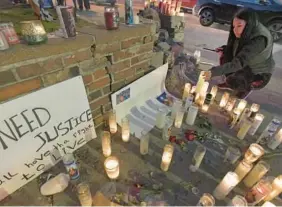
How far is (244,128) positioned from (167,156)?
787 mm

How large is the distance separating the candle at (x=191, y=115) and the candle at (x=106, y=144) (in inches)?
30.5

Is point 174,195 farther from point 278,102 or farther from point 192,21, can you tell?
point 192,21

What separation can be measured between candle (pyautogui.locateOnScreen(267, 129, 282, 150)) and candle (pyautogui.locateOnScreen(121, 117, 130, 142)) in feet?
3.94

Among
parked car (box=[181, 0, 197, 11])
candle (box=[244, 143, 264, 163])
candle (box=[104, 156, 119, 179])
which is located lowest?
candle (box=[104, 156, 119, 179])

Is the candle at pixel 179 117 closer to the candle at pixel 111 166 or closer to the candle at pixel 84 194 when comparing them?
the candle at pixel 111 166

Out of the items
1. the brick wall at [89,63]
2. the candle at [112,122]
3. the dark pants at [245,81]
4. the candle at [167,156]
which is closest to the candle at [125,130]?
the candle at [112,122]

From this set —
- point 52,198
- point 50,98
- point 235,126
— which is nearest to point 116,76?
point 50,98

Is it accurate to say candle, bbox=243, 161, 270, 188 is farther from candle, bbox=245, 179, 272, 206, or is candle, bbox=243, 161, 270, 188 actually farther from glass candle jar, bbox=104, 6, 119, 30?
glass candle jar, bbox=104, 6, 119, 30

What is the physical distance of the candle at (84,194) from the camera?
3.47ft

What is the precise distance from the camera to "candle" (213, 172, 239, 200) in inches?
44.1

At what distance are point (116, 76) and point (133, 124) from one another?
1.50 ft

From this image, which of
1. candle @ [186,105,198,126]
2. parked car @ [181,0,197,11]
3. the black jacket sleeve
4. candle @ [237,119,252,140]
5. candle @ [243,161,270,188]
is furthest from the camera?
parked car @ [181,0,197,11]

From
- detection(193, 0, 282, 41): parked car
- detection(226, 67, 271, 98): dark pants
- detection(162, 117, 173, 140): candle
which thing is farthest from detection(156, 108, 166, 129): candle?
detection(193, 0, 282, 41): parked car

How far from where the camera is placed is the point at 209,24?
5348mm
